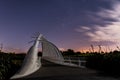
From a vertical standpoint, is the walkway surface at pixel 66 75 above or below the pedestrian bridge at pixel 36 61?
below

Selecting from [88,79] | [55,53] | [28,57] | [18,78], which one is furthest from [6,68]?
[55,53]

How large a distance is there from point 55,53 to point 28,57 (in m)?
21.9

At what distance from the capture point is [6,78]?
78.5ft

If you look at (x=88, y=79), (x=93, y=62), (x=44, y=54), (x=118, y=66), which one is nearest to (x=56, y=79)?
(x=88, y=79)

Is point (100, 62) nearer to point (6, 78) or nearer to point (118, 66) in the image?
point (118, 66)

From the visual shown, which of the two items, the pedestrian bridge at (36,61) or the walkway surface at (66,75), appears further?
the pedestrian bridge at (36,61)

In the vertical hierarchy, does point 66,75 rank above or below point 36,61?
below

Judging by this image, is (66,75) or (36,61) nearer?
(66,75)

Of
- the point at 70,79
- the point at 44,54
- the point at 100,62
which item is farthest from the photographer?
the point at 44,54

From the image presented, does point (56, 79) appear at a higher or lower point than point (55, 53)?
lower

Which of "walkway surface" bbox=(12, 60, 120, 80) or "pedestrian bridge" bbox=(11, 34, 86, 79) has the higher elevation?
"pedestrian bridge" bbox=(11, 34, 86, 79)

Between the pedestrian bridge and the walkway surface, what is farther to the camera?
the pedestrian bridge

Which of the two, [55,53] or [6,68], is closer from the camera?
[6,68]

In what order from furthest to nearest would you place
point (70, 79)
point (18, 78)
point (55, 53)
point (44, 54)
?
point (44, 54)
point (55, 53)
point (18, 78)
point (70, 79)
